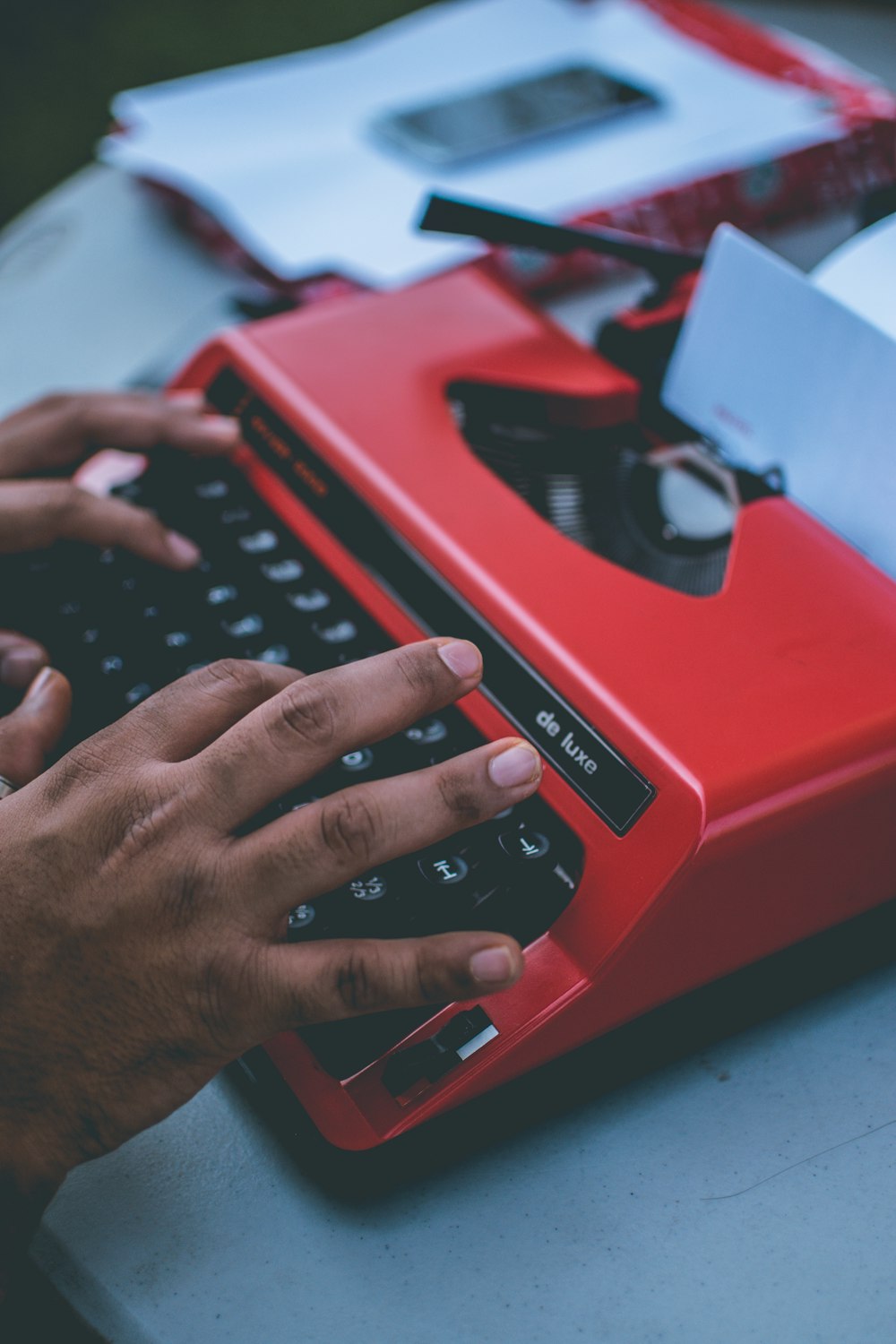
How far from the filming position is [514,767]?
521 mm

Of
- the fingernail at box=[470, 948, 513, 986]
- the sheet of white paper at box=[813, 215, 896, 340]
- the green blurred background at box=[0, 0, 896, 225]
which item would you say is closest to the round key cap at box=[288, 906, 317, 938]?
the fingernail at box=[470, 948, 513, 986]

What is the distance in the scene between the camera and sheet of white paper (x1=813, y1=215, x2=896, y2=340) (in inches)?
25.2

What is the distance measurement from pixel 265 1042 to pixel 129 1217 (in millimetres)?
98

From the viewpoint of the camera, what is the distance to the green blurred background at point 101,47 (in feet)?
9.64

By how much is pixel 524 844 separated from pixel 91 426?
1.71 ft

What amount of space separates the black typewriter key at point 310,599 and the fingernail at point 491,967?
0.29 meters

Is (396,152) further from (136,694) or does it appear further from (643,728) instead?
(643,728)

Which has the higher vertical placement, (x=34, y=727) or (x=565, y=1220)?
(x=34, y=727)

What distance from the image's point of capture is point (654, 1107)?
1.85ft

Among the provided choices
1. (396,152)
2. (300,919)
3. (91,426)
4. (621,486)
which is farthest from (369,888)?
(396,152)

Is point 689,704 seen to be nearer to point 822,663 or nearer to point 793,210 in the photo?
point 822,663

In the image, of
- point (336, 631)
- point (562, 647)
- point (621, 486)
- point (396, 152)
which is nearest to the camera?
point (562, 647)

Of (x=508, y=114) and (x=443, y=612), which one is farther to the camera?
(x=508, y=114)

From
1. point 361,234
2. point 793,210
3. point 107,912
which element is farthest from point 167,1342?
point 793,210
